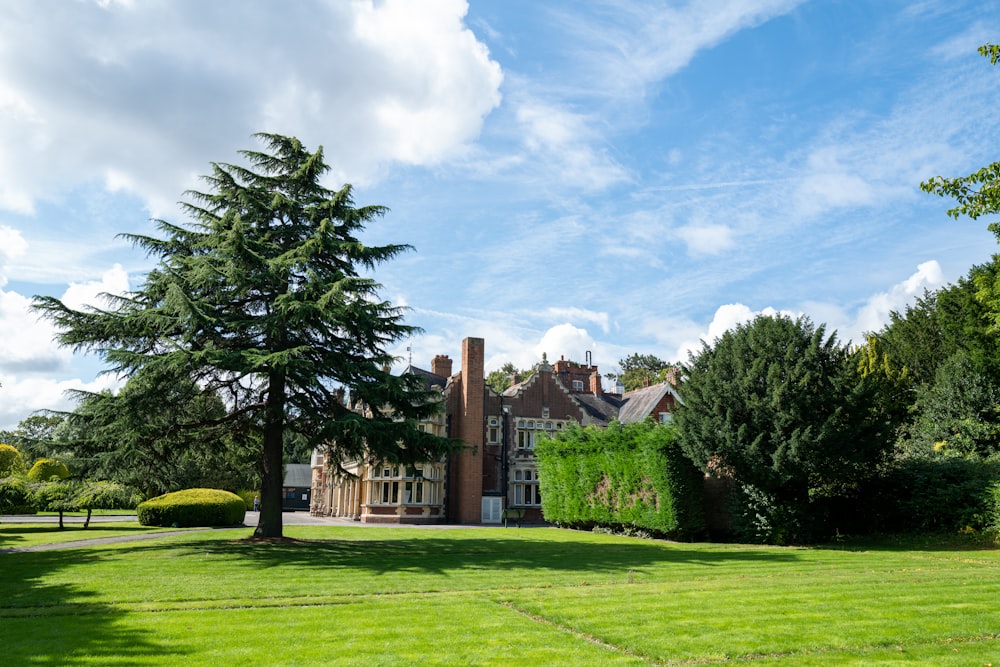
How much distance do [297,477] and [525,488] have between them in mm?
37520

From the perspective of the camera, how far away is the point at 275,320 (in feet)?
65.8

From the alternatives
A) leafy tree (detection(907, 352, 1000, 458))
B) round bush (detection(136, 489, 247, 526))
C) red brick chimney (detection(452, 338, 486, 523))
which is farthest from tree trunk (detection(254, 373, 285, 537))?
leafy tree (detection(907, 352, 1000, 458))

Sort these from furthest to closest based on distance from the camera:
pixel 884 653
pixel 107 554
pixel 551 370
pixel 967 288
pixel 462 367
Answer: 1. pixel 551 370
2. pixel 462 367
3. pixel 967 288
4. pixel 107 554
5. pixel 884 653

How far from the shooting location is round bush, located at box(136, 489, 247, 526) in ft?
99.7

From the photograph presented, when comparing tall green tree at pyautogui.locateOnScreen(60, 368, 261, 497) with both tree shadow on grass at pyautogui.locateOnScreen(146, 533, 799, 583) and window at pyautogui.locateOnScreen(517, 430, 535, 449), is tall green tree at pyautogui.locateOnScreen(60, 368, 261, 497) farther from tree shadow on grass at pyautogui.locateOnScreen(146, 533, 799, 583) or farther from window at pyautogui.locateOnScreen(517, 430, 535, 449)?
window at pyautogui.locateOnScreen(517, 430, 535, 449)

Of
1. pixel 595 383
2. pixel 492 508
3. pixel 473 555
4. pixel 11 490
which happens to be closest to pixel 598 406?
pixel 595 383

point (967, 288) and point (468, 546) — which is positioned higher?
point (967, 288)

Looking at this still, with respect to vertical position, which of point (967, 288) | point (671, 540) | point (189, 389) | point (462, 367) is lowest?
point (671, 540)

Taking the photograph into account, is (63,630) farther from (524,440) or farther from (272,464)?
(524,440)

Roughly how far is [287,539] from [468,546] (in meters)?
5.63

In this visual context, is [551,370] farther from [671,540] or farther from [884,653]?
[884,653]

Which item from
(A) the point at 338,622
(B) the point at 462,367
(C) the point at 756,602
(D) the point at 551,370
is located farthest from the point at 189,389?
(D) the point at 551,370

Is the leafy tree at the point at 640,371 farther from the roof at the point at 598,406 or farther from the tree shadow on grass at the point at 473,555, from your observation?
the tree shadow on grass at the point at 473,555

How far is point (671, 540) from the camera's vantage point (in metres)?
25.6
